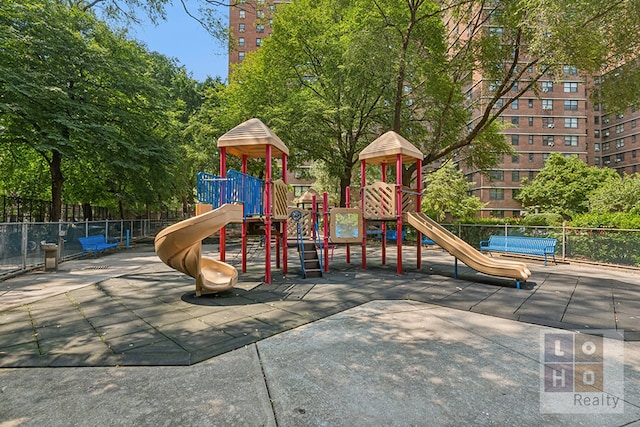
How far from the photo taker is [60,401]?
119 inches

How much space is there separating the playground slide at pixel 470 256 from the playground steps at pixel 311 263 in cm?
339

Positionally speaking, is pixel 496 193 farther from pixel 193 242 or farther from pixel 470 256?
pixel 193 242

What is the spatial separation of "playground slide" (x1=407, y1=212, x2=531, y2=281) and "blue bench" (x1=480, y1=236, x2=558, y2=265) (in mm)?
3582

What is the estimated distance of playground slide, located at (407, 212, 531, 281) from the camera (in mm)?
8383

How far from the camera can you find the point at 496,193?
168 feet

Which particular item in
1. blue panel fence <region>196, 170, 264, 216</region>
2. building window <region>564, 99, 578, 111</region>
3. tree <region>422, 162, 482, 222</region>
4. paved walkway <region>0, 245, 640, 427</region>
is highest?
building window <region>564, 99, 578, 111</region>

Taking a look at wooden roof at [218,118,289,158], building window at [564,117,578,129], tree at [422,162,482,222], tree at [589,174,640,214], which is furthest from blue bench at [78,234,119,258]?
building window at [564,117,578,129]

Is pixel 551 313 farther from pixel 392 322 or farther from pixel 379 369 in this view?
pixel 379 369

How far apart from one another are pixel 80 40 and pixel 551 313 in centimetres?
2029


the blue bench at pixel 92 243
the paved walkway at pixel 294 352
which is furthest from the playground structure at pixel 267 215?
the blue bench at pixel 92 243

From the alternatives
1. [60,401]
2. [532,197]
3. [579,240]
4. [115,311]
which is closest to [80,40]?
[115,311]

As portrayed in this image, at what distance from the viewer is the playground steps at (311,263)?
9984 millimetres

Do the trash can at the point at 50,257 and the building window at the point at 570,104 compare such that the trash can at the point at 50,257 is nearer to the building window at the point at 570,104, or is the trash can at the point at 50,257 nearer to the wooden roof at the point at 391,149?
the wooden roof at the point at 391,149

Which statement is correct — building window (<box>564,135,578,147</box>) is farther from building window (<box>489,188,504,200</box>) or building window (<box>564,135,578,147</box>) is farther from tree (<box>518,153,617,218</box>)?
building window (<box>489,188,504,200</box>)
